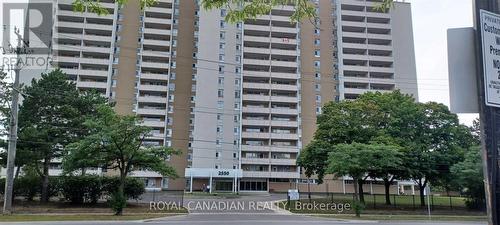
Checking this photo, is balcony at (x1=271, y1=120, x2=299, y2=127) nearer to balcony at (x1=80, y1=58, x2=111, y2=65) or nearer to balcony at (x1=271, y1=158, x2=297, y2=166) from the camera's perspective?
balcony at (x1=271, y1=158, x2=297, y2=166)

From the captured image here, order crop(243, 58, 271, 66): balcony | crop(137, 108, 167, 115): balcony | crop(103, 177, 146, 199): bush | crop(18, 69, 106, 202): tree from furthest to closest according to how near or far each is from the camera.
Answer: crop(243, 58, 271, 66): balcony
crop(137, 108, 167, 115): balcony
crop(103, 177, 146, 199): bush
crop(18, 69, 106, 202): tree

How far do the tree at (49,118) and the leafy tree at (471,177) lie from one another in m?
32.4

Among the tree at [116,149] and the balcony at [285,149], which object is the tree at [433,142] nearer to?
the tree at [116,149]

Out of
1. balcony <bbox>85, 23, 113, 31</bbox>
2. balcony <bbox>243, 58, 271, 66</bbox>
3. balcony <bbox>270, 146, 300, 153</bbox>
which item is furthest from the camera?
balcony <bbox>85, 23, 113, 31</bbox>

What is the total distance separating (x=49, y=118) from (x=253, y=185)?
3925 cm

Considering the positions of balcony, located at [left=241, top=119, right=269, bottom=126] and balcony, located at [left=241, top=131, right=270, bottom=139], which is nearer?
balcony, located at [left=241, top=131, right=270, bottom=139]

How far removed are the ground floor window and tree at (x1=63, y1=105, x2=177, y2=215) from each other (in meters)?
38.7

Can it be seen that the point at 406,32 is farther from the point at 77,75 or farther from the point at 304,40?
the point at 77,75

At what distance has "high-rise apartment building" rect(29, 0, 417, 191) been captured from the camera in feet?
222

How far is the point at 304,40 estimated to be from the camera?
254 ft

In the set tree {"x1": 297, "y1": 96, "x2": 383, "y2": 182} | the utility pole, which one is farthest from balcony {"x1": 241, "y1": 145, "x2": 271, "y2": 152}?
the utility pole

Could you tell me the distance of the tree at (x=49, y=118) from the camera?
3334cm

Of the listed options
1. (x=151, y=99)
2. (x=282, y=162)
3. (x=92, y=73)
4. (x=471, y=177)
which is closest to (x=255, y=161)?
(x=282, y=162)

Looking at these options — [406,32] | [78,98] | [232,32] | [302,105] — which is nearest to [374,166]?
[78,98]
